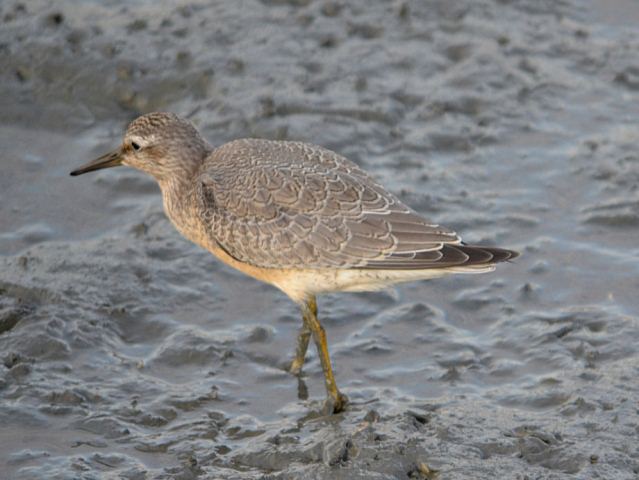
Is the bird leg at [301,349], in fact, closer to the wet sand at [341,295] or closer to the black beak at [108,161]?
the wet sand at [341,295]

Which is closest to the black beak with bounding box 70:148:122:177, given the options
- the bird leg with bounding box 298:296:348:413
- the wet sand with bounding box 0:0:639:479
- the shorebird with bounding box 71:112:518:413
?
the shorebird with bounding box 71:112:518:413

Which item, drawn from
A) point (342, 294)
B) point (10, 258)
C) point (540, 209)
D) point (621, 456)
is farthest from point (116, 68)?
point (621, 456)

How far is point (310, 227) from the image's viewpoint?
23.4ft

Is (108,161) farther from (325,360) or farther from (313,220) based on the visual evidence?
(325,360)

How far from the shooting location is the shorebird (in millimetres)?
6988

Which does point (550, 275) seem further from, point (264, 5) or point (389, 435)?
point (264, 5)

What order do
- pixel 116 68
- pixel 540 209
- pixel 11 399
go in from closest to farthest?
pixel 11 399 → pixel 540 209 → pixel 116 68

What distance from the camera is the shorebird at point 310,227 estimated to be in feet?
22.9

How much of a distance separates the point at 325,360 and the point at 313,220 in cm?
92

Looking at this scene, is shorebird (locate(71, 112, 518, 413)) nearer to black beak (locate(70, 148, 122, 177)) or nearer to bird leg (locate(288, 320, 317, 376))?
bird leg (locate(288, 320, 317, 376))

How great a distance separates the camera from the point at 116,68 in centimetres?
1060

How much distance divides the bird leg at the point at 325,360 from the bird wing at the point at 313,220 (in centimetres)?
43

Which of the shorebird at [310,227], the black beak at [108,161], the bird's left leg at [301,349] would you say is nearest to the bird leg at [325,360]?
the shorebird at [310,227]

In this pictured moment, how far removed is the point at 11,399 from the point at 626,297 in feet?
13.9
